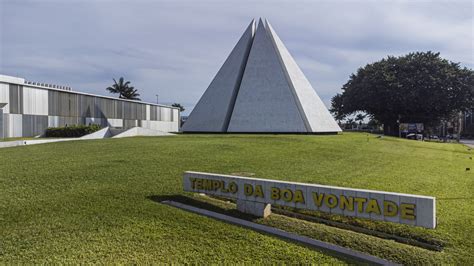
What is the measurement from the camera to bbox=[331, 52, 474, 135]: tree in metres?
35.1

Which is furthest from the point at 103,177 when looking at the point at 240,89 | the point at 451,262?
the point at 240,89

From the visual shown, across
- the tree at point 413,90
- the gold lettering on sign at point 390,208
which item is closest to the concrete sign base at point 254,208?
the gold lettering on sign at point 390,208

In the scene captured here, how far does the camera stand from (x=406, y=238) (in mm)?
4207

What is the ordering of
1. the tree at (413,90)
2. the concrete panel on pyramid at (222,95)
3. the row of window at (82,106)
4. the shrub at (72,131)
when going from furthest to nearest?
the tree at (413,90)
the concrete panel on pyramid at (222,95)
the shrub at (72,131)
the row of window at (82,106)

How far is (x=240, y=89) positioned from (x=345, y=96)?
74.3ft

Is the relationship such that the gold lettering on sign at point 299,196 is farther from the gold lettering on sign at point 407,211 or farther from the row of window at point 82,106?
the row of window at point 82,106

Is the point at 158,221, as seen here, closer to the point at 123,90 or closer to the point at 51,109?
Answer: the point at 51,109

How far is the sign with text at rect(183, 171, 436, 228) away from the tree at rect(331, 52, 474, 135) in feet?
117

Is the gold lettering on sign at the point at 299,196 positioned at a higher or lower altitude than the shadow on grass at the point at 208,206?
higher

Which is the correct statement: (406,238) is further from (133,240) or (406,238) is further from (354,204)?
(133,240)

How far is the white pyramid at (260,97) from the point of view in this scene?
74.3 feet

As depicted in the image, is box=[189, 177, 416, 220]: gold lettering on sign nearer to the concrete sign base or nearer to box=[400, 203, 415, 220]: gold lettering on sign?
box=[400, 203, 415, 220]: gold lettering on sign

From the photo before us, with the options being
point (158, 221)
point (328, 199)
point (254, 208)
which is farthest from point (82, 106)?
point (328, 199)

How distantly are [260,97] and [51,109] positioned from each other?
53.4ft
